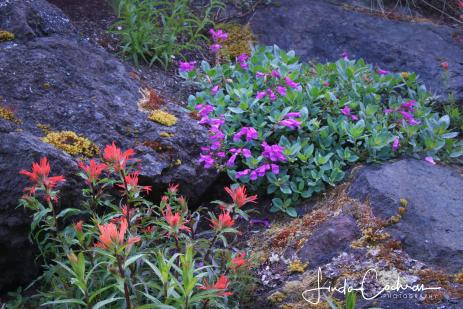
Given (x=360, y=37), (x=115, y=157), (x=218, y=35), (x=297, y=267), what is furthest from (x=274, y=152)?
(x=360, y=37)

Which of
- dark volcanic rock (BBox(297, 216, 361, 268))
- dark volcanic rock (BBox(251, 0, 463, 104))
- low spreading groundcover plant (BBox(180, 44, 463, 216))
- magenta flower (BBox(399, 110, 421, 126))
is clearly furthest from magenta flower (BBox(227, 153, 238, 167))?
dark volcanic rock (BBox(251, 0, 463, 104))

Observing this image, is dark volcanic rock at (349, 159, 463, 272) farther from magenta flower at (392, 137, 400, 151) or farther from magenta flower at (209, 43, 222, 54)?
magenta flower at (209, 43, 222, 54)

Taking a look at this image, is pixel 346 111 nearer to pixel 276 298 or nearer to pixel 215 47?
pixel 215 47

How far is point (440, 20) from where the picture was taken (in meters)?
6.03

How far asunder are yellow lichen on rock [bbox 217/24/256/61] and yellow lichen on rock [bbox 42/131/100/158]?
6.81 feet

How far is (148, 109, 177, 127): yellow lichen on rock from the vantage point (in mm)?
3609

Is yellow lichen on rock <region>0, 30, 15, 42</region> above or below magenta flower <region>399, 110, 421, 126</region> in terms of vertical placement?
above

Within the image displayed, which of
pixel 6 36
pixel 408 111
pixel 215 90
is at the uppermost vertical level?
pixel 6 36

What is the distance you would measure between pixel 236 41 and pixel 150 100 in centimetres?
166

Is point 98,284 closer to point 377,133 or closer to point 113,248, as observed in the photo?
point 113,248

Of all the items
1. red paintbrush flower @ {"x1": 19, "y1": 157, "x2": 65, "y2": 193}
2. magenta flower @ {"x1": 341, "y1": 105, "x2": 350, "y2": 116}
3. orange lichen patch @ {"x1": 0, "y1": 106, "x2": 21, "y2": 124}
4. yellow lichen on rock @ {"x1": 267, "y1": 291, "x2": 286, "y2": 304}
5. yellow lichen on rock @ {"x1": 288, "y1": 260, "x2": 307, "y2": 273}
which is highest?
red paintbrush flower @ {"x1": 19, "y1": 157, "x2": 65, "y2": 193}

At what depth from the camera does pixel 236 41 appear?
522cm

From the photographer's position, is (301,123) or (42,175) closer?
(42,175)

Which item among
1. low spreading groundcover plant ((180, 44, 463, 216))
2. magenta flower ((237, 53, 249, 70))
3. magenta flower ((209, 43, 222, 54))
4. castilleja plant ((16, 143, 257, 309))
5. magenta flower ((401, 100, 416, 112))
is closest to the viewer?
castilleja plant ((16, 143, 257, 309))
